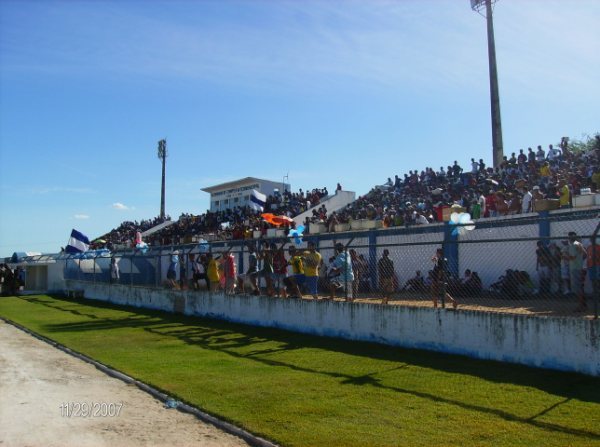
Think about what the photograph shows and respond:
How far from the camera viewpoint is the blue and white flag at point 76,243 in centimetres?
3269

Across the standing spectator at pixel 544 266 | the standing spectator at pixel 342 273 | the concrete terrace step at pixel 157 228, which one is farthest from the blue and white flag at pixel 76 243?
the standing spectator at pixel 544 266

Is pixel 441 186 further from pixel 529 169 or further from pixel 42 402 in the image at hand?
pixel 42 402

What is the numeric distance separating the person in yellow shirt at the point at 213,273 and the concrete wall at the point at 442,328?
630mm

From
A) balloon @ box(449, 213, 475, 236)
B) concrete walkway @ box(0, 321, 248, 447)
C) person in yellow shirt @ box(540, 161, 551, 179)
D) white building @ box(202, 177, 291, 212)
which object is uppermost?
white building @ box(202, 177, 291, 212)

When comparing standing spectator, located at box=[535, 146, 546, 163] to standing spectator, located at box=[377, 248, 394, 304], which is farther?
standing spectator, located at box=[535, 146, 546, 163]

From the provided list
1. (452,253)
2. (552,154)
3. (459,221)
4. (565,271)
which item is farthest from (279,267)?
(552,154)

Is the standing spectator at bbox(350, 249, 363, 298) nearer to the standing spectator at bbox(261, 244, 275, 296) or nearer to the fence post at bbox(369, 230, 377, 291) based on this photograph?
the fence post at bbox(369, 230, 377, 291)

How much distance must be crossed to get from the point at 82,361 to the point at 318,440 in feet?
22.1

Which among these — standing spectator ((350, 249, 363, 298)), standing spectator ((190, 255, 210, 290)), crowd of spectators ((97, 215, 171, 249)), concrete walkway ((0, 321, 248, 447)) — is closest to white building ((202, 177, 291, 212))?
crowd of spectators ((97, 215, 171, 249))

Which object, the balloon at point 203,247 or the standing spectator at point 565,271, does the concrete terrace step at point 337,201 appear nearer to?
the balloon at point 203,247

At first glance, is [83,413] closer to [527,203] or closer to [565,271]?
[565,271]

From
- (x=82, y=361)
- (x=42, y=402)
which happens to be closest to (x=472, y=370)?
(x=42, y=402)

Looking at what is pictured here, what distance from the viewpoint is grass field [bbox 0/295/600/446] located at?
239 inches
